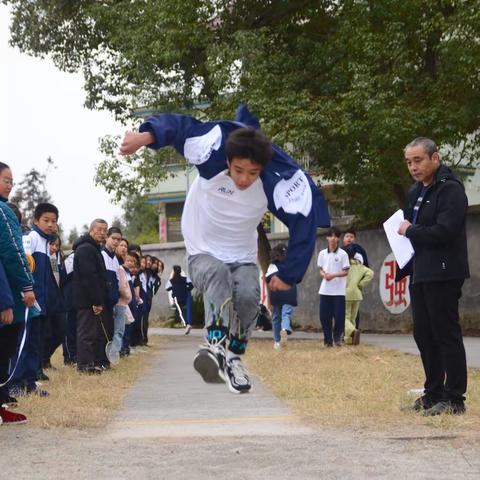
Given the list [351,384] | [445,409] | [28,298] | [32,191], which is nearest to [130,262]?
[351,384]

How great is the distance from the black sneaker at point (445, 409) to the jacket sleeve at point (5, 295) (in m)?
3.08

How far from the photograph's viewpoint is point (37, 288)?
32.4 ft

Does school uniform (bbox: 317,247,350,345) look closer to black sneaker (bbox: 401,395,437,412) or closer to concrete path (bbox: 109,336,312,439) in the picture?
concrete path (bbox: 109,336,312,439)

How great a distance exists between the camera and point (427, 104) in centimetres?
1972

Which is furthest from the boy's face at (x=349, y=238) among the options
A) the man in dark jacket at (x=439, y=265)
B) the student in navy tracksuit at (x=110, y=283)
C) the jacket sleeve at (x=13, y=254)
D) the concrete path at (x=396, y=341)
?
the jacket sleeve at (x=13, y=254)

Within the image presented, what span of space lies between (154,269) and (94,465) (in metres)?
13.7

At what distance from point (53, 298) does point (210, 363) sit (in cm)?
466

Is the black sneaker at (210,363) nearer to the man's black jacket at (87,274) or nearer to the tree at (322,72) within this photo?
the man's black jacket at (87,274)

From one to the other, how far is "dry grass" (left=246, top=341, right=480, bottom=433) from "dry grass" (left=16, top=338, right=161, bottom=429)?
1504 millimetres

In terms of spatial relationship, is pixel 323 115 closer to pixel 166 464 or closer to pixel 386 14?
pixel 386 14

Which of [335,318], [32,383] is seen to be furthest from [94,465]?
[335,318]

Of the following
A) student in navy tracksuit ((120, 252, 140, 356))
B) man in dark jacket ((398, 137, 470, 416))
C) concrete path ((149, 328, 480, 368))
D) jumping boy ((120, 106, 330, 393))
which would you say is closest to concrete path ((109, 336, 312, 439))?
jumping boy ((120, 106, 330, 393))

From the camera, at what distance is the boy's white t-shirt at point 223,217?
6.68 m

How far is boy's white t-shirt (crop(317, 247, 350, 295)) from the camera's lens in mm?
15750
